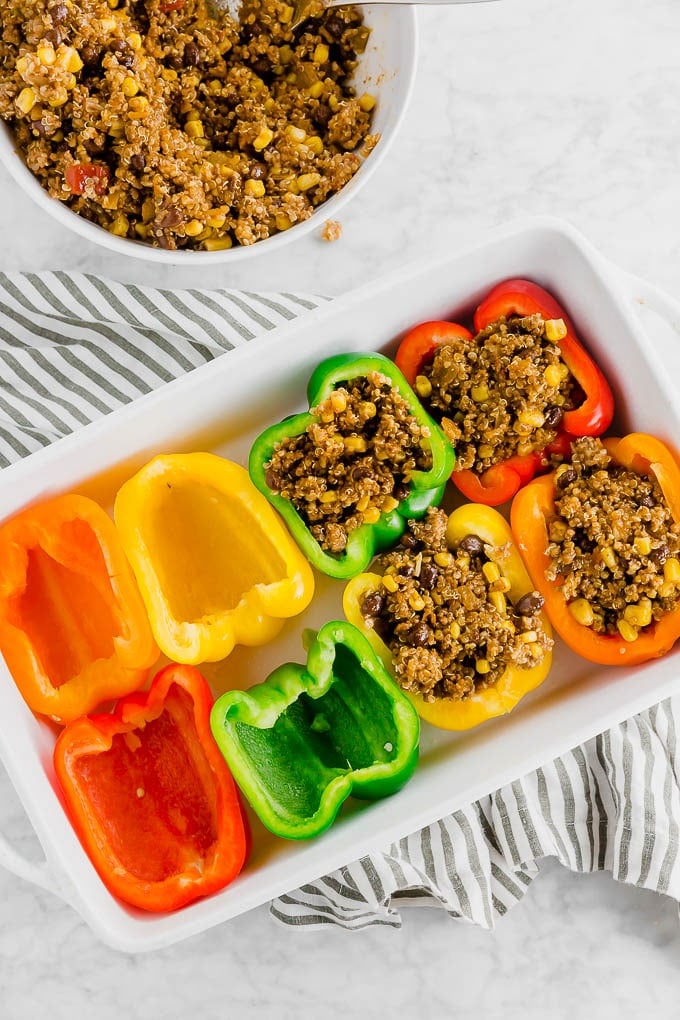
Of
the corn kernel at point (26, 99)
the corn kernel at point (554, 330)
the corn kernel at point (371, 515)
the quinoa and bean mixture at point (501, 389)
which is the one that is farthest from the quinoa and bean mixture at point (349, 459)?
the corn kernel at point (26, 99)

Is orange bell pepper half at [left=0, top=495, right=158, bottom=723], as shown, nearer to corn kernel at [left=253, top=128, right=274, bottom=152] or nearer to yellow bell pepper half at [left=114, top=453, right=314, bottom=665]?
yellow bell pepper half at [left=114, top=453, right=314, bottom=665]

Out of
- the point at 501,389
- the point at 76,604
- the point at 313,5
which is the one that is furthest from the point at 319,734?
the point at 313,5

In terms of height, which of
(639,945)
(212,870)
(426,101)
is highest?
(426,101)

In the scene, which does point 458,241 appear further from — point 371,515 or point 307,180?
point 371,515

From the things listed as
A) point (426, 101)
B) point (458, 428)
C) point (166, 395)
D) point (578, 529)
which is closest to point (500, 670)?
point (578, 529)

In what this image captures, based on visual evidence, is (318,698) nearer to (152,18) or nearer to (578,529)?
(578,529)
